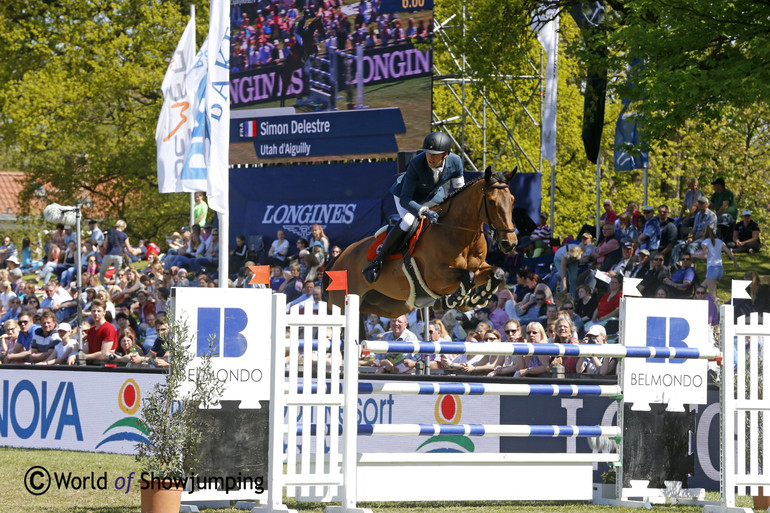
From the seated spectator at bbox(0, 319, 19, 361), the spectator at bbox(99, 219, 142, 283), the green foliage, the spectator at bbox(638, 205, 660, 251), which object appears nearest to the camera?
the green foliage

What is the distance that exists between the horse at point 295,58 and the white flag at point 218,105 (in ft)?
20.0

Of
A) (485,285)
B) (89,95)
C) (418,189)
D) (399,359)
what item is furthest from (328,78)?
(89,95)

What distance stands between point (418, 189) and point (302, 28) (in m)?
9.52

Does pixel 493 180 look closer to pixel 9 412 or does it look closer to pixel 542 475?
pixel 542 475

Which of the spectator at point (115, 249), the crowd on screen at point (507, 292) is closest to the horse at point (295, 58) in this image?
the crowd on screen at point (507, 292)

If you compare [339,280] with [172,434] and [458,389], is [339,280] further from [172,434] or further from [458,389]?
[172,434]

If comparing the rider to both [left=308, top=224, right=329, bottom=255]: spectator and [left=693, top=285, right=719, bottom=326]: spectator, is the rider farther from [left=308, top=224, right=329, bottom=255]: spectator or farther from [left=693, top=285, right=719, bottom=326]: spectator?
[left=308, top=224, right=329, bottom=255]: spectator

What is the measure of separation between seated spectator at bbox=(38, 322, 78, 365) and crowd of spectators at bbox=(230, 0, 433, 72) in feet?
23.0

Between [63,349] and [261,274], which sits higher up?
[261,274]

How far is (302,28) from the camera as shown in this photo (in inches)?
717

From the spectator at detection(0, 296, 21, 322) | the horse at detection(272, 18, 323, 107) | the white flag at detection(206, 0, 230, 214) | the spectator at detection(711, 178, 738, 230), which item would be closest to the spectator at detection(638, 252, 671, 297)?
the spectator at detection(711, 178, 738, 230)

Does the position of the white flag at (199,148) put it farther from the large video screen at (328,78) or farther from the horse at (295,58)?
the horse at (295,58)

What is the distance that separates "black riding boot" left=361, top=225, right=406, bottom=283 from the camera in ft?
31.1

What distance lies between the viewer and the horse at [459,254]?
8734mm
